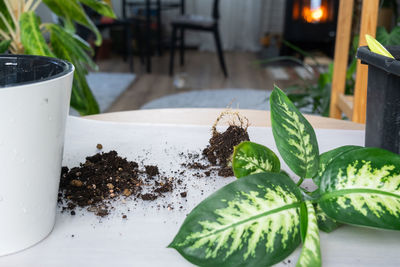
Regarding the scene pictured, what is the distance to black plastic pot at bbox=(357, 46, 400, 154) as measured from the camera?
0.46 meters

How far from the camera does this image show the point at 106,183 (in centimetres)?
48

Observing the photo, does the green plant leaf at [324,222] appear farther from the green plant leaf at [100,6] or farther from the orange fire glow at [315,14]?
the orange fire glow at [315,14]

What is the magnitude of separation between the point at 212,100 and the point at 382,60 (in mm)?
2401

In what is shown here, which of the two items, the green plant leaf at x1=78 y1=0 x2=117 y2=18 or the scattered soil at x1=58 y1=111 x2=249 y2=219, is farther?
the green plant leaf at x1=78 y1=0 x2=117 y2=18

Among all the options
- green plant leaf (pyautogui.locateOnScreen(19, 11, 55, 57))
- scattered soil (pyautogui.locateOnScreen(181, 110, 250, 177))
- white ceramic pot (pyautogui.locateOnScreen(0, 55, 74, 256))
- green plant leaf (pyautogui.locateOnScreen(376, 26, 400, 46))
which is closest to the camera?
white ceramic pot (pyautogui.locateOnScreen(0, 55, 74, 256))

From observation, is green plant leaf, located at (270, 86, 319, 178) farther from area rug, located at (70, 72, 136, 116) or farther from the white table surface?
area rug, located at (70, 72, 136, 116)

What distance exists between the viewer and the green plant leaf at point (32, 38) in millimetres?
935

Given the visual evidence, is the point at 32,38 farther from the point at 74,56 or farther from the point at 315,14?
the point at 315,14

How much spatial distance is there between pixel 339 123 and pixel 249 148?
38 cm

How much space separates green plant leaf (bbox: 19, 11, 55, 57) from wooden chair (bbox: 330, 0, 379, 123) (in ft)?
2.23

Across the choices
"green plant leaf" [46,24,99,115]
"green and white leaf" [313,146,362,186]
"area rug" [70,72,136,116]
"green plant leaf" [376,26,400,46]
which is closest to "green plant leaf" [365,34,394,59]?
"green and white leaf" [313,146,362,186]

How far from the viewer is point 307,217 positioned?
1.17 feet

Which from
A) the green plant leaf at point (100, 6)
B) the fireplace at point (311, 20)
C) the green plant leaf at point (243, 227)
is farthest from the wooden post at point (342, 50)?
the fireplace at point (311, 20)

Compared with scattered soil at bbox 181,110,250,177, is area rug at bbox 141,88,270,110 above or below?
Answer: below
